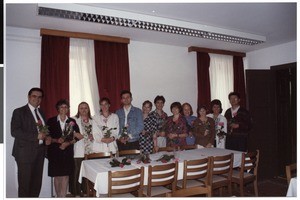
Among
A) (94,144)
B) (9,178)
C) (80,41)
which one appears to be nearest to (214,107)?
(94,144)

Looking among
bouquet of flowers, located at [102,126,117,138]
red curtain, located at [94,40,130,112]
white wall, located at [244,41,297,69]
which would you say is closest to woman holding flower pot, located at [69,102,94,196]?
bouquet of flowers, located at [102,126,117,138]

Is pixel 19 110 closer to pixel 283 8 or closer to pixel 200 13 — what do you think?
pixel 200 13

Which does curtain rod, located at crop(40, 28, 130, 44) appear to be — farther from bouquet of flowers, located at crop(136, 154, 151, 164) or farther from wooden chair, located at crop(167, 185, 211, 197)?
wooden chair, located at crop(167, 185, 211, 197)

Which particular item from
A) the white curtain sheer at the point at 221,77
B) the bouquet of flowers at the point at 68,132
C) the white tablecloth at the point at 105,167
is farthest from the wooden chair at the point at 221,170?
the white curtain sheer at the point at 221,77

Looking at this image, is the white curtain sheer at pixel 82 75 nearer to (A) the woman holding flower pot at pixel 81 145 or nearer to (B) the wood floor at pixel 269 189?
(A) the woman holding flower pot at pixel 81 145

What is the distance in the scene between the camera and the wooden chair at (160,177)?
9.63 ft

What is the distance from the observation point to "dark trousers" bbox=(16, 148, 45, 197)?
3735 mm

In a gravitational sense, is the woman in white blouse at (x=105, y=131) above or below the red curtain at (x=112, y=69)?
below

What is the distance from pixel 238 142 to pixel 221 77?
7.26 feet

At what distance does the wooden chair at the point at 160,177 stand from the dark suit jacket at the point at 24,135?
172 cm

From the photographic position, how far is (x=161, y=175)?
3.00 m

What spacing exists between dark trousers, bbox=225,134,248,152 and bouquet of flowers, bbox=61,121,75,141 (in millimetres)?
2966

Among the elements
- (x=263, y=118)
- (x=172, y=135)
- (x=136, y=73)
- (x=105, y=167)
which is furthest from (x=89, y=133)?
(x=263, y=118)

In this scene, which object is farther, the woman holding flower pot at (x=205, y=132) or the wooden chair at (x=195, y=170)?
the woman holding flower pot at (x=205, y=132)
